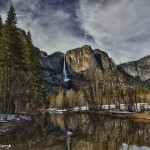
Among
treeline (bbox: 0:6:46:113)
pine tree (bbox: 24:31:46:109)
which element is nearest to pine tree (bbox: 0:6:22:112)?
treeline (bbox: 0:6:46:113)

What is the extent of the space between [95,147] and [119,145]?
6.71 feet

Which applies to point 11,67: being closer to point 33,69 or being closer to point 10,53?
point 10,53

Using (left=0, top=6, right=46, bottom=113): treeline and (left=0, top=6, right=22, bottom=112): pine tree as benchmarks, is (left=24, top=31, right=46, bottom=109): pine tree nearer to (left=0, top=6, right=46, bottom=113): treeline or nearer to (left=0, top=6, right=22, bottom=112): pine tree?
(left=0, top=6, right=46, bottom=113): treeline

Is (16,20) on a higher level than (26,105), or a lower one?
higher

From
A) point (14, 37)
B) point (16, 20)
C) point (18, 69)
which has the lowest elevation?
point (18, 69)

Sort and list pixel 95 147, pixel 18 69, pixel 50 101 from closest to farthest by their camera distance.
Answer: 1. pixel 95 147
2. pixel 18 69
3. pixel 50 101

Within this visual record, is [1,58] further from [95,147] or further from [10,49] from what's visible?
[95,147]

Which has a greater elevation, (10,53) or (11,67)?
(10,53)

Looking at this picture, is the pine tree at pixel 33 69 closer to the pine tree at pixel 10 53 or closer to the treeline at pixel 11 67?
the treeline at pixel 11 67

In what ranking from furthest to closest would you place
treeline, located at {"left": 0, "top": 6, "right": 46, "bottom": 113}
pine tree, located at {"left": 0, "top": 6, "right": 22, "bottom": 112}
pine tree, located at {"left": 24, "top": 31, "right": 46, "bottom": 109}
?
pine tree, located at {"left": 24, "top": 31, "right": 46, "bottom": 109} < pine tree, located at {"left": 0, "top": 6, "right": 22, "bottom": 112} < treeline, located at {"left": 0, "top": 6, "right": 46, "bottom": 113}

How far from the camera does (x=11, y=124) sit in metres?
37.2

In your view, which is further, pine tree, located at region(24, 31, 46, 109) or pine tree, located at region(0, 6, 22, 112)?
pine tree, located at region(24, 31, 46, 109)

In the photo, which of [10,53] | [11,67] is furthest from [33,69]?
[11,67]

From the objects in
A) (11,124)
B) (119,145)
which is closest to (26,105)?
(11,124)
